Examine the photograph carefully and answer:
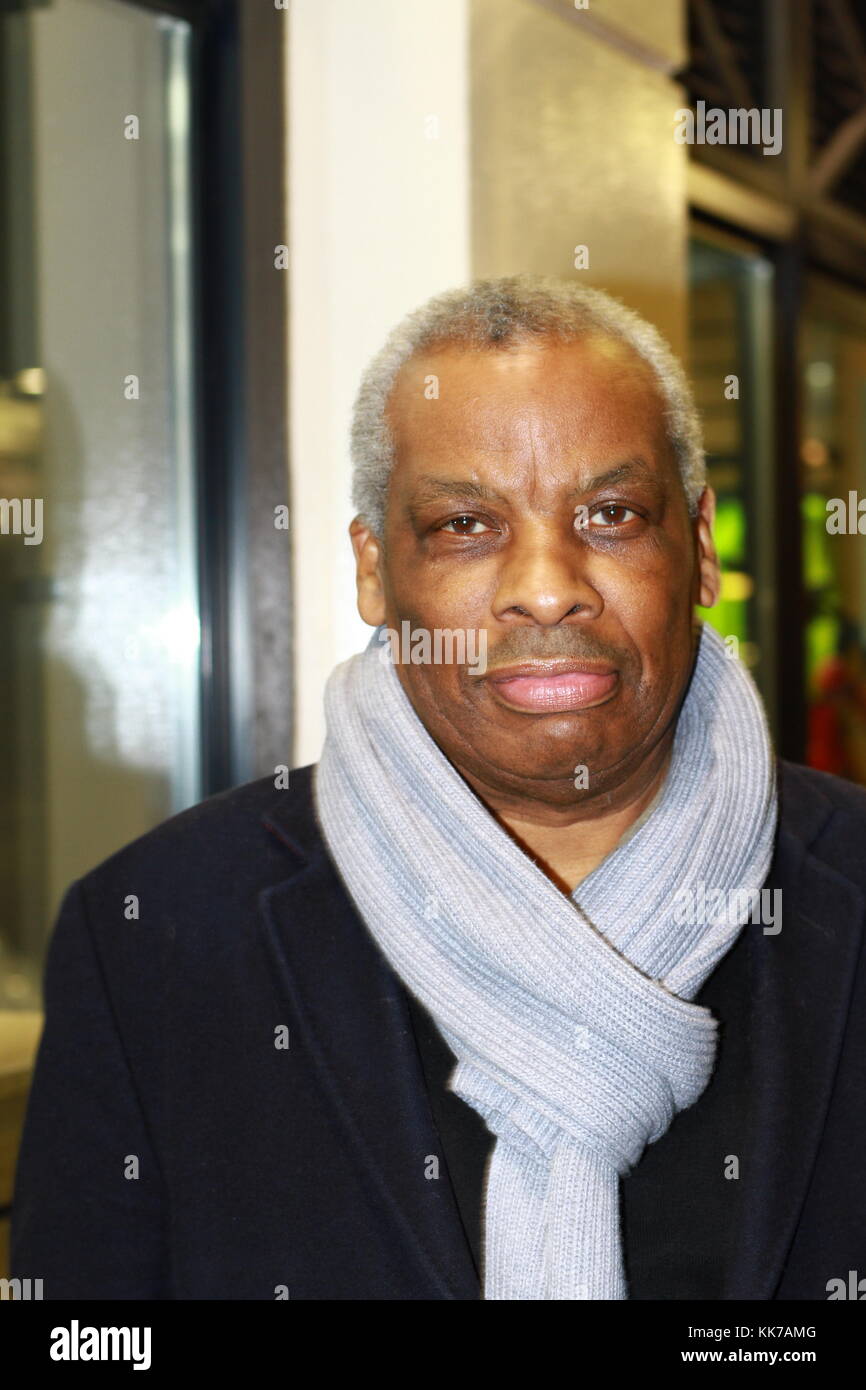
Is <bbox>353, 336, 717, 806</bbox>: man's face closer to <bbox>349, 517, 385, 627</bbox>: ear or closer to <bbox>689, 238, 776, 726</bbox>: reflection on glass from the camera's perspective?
<bbox>349, 517, 385, 627</bbox>: ear

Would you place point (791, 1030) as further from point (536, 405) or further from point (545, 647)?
point (536, 405)

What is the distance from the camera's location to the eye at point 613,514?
104cm

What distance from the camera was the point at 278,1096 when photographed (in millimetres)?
1081

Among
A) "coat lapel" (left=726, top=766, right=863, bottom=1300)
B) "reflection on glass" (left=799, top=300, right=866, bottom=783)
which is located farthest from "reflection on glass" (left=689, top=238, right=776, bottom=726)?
"coat lapel" (left=726, top=766, right=863, bottom=1300)

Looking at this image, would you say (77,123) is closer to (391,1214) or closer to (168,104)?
(168,104)

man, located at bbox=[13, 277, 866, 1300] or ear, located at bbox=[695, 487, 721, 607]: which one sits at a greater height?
ear, located at bbox=[695, 487, 721, 607]

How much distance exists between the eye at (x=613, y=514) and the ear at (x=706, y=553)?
0.13 m

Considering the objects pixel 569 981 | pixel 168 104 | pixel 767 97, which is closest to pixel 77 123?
pixel 168 104

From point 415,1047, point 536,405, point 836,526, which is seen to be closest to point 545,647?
point 536,405

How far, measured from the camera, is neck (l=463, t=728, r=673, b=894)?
3.75ft

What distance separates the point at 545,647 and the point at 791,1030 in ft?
1.17

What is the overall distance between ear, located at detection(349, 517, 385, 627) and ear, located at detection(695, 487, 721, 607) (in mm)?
254

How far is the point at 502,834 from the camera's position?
42.8 inches
